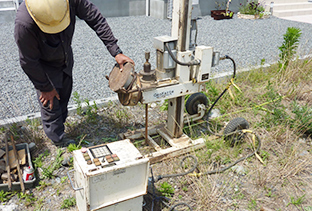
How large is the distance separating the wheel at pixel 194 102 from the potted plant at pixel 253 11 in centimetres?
715

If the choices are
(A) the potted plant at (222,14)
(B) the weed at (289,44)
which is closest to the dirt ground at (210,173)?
(B) the weed at (289,44)

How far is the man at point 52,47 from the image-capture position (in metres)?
2.71

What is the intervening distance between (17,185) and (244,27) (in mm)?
7983

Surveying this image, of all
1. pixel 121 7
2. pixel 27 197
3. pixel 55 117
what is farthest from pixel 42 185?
pixel 121 7

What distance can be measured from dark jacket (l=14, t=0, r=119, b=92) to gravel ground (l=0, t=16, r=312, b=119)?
78 centimetres

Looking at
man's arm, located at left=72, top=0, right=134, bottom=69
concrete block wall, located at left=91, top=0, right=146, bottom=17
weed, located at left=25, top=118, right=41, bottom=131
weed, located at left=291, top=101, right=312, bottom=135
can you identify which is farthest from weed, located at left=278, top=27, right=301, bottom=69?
concrete block wall, located at left=91, top=0, right=146, bottom=17

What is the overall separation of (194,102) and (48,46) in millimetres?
1930

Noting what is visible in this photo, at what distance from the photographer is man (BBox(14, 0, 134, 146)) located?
2705mm

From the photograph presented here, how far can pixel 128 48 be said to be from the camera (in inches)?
267

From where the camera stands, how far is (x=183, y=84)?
321 cm

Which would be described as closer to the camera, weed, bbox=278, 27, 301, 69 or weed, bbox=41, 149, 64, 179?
weed, bbox=41, 149, 64, 179

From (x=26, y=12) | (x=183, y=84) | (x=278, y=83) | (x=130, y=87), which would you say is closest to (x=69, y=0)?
(x=26, y=12)

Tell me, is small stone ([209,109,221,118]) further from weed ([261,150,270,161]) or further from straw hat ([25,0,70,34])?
straw hat ([25,0,70,34])

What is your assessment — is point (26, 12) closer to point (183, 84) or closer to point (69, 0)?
point (69, 0)
